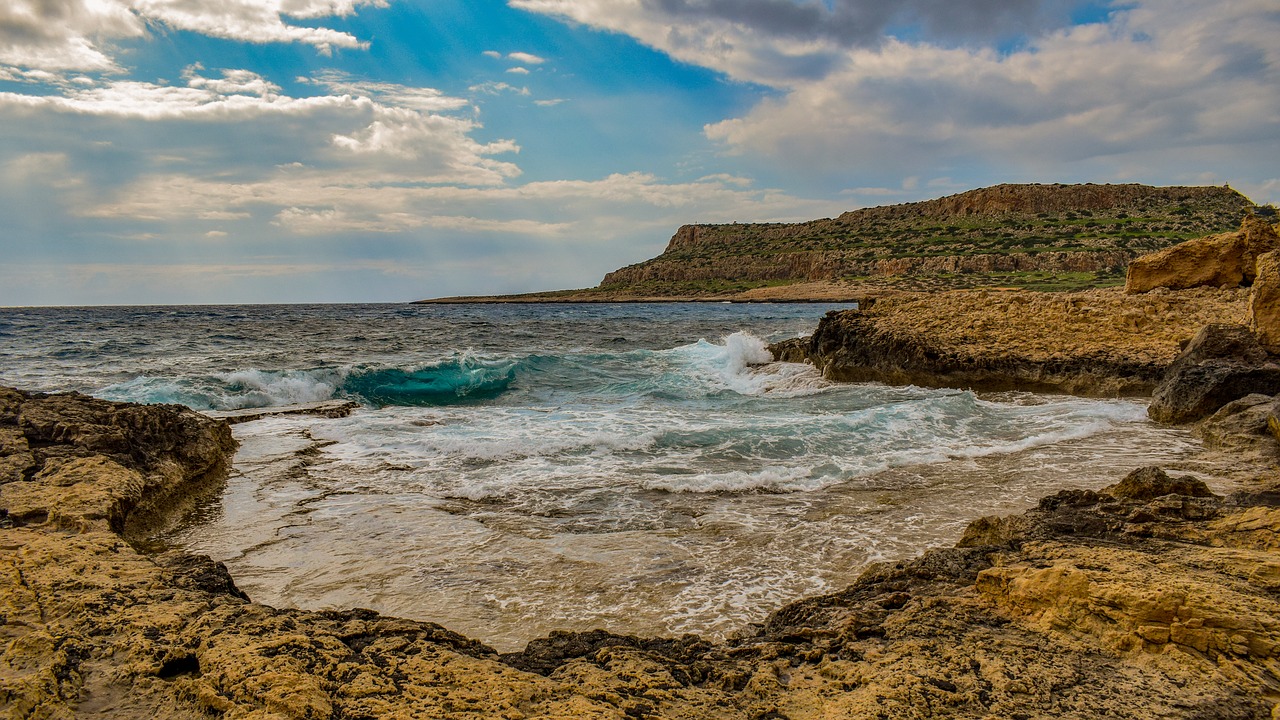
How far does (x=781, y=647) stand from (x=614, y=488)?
4381 millimetres

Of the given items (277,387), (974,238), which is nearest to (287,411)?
(277,387)

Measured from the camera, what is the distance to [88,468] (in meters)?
5.52

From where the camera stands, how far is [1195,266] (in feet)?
48.1

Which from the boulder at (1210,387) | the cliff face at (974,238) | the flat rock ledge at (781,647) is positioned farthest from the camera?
the cliff face at (974,238)

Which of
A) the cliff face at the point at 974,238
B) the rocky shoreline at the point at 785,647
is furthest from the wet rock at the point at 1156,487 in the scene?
the cliff face at the point at 974,238

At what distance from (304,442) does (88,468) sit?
431 centimetres

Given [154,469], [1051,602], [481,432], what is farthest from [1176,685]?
[481,432]

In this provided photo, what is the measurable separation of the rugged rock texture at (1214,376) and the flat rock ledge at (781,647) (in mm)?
6442

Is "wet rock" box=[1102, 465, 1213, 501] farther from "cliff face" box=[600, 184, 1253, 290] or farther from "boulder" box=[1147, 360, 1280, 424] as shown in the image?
"cliff face" box=[600, 184, 1253, 290]

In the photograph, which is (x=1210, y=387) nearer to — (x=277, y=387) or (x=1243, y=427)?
(x=1243, y=427)

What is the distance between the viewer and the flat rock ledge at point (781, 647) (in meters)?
2.33

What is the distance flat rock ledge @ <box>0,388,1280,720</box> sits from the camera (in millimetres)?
2332

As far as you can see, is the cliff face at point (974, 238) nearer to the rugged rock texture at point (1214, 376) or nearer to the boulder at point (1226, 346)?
the boulder at point (1226, 346)

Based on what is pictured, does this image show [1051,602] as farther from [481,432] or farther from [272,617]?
[481,432]
